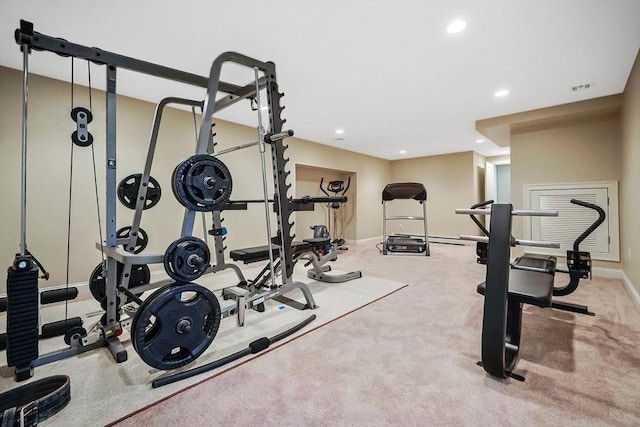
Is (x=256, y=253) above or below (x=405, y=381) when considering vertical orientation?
above

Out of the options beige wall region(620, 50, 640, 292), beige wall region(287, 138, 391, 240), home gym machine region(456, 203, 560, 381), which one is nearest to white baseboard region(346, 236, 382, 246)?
beige wall region(287, 138, 391, 240)

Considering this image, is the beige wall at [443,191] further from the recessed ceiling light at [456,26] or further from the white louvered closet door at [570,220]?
the recessed ceiling light at [456,26]

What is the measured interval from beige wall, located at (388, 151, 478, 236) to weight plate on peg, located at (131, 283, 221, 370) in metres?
6.81

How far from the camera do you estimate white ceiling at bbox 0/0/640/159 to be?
1.91 m

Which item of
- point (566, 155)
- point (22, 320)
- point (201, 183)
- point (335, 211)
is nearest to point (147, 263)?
point (201, 183)

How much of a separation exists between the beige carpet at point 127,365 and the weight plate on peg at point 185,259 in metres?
0.60

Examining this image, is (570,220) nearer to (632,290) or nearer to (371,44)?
(632,290)

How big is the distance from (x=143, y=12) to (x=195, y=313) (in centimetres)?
→ 208

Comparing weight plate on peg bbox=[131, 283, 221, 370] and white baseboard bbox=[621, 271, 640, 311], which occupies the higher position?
weight plate on peg bbox=[131, 283, 221, 370]

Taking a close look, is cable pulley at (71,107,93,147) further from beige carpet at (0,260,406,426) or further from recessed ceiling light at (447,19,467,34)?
recessed ceiling light at (447,19,467,34)

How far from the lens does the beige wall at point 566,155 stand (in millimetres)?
3705

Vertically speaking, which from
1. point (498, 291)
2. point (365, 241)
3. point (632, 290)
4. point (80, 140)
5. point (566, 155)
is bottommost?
point (632, 290)

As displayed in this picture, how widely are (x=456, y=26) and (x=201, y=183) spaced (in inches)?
86.5

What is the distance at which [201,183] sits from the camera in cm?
164
